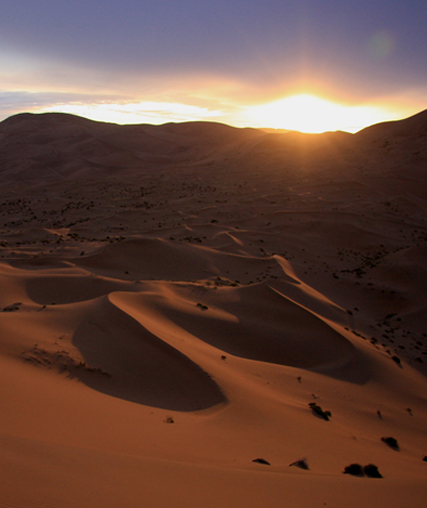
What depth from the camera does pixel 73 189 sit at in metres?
16.6

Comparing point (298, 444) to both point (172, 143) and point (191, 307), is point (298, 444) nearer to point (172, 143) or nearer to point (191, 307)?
point (191, 307)

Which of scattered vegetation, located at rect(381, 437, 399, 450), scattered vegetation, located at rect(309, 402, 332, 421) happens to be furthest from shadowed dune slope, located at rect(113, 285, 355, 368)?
scattered vegetation, located at rect(381, 437, 399, 450)

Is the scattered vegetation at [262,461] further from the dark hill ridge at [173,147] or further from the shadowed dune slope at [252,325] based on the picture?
the dark hill ridge at [173,147]

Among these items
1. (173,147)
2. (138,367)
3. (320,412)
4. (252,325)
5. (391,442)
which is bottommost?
(391,442)

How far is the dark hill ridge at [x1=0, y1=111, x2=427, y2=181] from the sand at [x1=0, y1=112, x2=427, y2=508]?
6882 mm

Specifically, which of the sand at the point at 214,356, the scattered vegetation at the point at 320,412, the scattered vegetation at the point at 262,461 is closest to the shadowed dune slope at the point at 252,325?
the sand at the point at 214,356

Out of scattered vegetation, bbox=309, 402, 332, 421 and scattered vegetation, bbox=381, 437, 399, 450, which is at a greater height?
scattered vegetation, bbox=309, 402, 332, 421

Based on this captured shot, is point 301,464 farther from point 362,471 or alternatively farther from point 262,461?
point 362,471

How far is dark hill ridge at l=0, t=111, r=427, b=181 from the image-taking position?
60.8 ft

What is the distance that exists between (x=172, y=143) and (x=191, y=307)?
2865 centimetres

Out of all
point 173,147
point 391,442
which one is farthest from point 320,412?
point 173,147

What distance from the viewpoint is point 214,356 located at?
3895 mm

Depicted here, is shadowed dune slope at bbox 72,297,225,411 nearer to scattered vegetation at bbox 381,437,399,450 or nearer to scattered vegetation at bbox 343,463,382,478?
scattered vegetation at bbox 343,463,382,478

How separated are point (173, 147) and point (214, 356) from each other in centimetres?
2884
